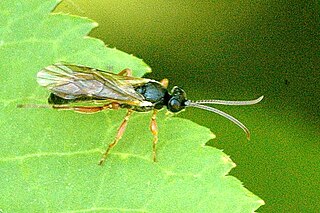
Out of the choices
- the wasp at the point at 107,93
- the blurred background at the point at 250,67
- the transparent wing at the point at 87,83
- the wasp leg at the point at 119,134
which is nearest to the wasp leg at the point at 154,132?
the wasp at the point at 107,93

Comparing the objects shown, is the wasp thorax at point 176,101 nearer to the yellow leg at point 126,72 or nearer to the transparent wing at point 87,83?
the transparent wing at point 87,83

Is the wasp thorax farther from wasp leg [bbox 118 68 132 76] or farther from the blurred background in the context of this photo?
the blurred background

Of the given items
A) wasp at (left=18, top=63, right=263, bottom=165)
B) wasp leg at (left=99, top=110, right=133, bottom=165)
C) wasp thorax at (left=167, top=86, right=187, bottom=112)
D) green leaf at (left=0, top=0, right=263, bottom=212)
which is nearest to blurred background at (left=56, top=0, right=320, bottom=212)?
wasp thorax at (left=167, top=86, right=187, bottom=112)

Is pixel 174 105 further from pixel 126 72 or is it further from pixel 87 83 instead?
pixel 87 83

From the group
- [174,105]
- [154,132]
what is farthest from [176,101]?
[154,132]

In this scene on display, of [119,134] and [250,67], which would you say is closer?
[119,134]

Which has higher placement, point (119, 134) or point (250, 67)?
point (250, 67)

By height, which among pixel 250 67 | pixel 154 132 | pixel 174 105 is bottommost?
pixel 154 132
